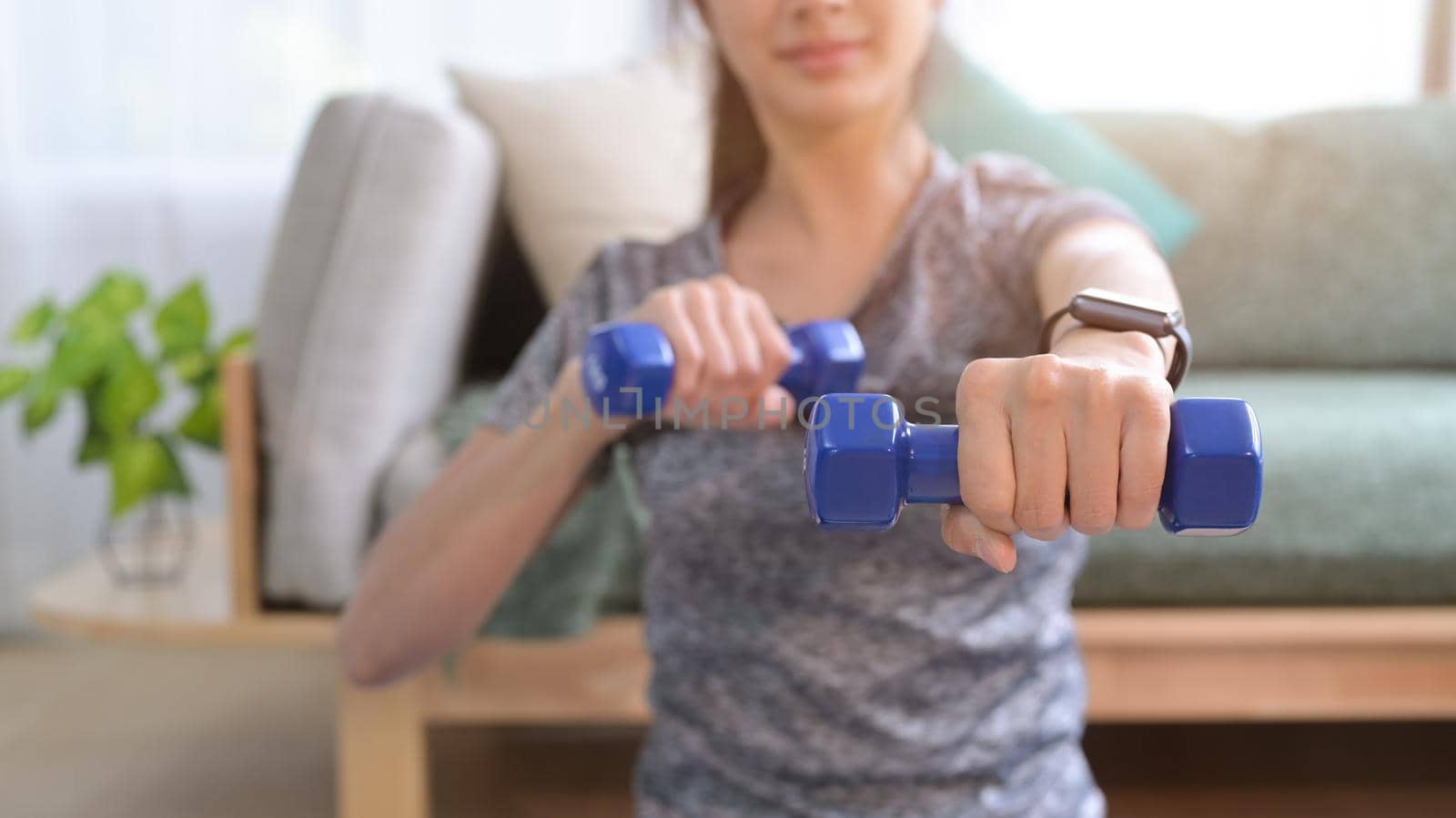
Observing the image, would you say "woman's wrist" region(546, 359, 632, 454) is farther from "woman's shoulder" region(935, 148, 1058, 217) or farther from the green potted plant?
the green potted plant

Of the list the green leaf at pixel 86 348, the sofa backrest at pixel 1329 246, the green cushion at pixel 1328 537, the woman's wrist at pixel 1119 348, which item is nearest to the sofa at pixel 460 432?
the green cushion at pixel 1328 537

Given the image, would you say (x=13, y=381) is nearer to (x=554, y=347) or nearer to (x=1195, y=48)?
(x=554, y=347)

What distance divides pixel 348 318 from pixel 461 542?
0.50 metres

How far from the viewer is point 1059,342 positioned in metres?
0.41

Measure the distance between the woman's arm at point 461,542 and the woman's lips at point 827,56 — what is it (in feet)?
0.66

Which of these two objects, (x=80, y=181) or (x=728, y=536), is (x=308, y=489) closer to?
(x=728, y=536)

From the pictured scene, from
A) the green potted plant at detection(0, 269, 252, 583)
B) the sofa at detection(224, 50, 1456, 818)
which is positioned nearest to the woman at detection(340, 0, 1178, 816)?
the sofa at detection(224, 50, 1456, 818)

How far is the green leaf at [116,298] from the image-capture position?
143 centimetres

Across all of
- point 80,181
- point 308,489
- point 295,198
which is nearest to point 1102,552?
point 308,489

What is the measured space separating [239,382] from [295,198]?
0.18 m

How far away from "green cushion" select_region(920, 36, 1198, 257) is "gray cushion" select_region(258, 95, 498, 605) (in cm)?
62

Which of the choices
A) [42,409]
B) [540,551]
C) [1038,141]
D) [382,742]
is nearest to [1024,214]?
[540,551]

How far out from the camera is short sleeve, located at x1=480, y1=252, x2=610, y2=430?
677mm

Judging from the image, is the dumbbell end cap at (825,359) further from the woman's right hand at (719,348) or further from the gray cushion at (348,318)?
the gray cushion at (348,318)
